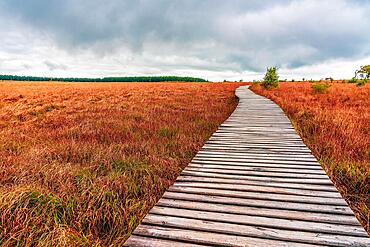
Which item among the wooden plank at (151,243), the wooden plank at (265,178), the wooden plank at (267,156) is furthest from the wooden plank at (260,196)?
the wooden plank at (267,156)

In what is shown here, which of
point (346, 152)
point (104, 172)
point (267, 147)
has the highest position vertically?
point (267, 147)

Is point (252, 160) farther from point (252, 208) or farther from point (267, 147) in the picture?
point (252, 208)

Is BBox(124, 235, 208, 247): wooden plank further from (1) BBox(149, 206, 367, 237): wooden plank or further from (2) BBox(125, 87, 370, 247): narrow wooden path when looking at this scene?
(1) BBox(149, 206, 367, 237): wooden plank

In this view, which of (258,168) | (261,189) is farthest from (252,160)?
(261,189)

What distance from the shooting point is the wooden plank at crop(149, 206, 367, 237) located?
2.19 metres

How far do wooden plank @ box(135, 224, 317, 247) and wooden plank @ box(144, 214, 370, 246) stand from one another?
47mm

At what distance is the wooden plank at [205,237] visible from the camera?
2029 mm

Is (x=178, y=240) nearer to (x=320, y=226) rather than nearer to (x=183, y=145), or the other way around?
(x=320, y=226)

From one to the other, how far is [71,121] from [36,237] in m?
7.09

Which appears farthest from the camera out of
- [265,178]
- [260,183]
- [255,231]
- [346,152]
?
[346,152]

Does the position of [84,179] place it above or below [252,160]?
below

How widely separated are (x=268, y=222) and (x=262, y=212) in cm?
18

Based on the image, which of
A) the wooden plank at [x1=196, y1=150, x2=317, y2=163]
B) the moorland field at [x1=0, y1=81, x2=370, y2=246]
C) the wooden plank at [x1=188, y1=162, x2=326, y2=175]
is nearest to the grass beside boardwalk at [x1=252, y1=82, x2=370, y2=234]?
the moorland field at [x1=0, y1=81, x2=370, y2=246]

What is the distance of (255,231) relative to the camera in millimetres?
2176
